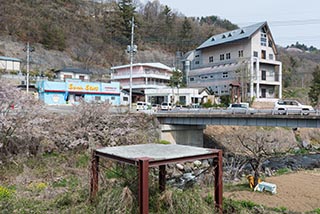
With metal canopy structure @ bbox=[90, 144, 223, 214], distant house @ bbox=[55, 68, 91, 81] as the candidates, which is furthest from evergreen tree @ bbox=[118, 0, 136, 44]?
metal canopy structure @ bbox=[90, 144, 223, 214]

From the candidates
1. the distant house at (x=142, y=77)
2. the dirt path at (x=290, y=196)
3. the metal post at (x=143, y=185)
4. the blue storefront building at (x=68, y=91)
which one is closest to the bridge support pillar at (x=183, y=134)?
the dirt path at (x=290, y=196)

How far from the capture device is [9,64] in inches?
2047

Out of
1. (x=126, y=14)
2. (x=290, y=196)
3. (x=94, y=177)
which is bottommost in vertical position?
(x=290, y=196)

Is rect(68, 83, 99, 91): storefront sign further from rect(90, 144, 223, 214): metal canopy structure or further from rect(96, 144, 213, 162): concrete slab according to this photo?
rect(96, 144, 213, 162): concrete slab

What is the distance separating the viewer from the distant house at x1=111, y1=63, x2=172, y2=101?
5963 cm

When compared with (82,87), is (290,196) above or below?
below

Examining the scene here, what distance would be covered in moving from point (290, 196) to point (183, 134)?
17.8 m

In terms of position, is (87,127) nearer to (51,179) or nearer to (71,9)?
(51,179)

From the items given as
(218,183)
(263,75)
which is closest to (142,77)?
(263,75)

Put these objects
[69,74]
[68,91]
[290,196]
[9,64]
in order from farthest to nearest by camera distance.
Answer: [69,74], [9,64], [68,91], [290,196]

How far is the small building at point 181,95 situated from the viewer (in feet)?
162

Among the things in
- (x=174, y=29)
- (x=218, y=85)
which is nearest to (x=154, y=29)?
(x=174, y=29)

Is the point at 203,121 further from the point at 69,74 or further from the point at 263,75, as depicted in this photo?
the point at 69,74

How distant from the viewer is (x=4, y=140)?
51.4ft
